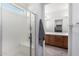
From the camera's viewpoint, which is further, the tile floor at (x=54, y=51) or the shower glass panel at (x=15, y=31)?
the tile floor at (x=54, y=51)

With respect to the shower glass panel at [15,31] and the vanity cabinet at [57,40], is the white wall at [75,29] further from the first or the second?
the shower glass panel at [15,31]

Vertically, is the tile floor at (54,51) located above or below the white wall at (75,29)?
below

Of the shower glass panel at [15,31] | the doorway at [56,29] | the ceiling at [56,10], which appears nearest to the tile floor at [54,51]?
the doorway at [56,29]

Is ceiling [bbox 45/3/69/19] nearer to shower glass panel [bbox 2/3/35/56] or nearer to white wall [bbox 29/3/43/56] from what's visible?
white wall [bbox 29/3/43/56]

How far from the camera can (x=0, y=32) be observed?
0.67 m

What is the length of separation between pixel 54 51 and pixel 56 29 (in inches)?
9.3

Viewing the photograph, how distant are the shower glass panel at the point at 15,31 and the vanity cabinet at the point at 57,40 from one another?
0.52 feet

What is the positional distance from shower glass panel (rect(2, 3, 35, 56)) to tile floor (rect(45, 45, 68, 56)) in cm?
15

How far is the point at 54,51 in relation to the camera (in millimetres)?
885

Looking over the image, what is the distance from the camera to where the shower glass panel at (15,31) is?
0.70 metres

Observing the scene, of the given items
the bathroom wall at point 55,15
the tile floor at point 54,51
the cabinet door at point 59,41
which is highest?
the bathroom wall at point 55,15

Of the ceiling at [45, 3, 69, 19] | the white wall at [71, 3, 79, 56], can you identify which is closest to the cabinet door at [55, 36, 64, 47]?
the white wall at [71, 3, 79, 56]

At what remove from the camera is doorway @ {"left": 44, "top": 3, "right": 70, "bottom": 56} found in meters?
0.87

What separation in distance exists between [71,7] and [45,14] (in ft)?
0.89
